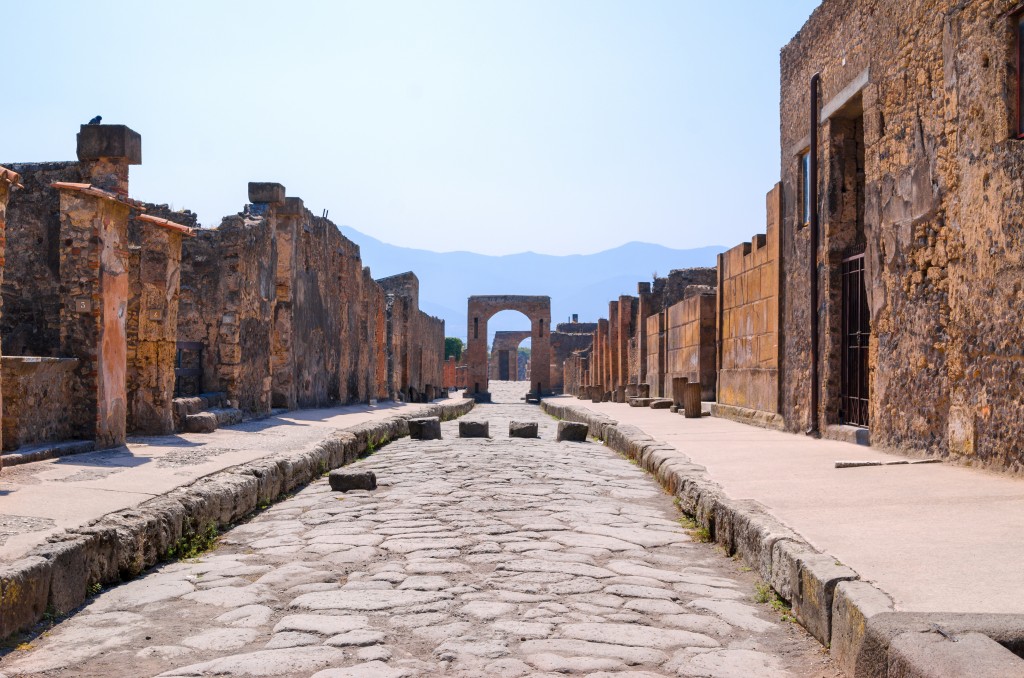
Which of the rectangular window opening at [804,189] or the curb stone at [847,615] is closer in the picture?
the curb stone at [847,615]

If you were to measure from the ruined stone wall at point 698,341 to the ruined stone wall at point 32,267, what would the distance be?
10.3m

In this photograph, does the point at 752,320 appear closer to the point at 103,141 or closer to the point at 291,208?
the point at 291,208

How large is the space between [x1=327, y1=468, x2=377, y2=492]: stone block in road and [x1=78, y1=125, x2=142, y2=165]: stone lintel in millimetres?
5710

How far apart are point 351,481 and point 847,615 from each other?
15.3ft

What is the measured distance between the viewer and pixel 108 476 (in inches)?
218

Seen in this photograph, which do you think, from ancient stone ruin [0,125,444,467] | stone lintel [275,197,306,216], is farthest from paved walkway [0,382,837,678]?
stone lintel [275,197,306,216]

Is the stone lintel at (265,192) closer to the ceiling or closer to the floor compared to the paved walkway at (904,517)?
closer to the ceiling

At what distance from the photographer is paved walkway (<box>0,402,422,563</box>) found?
390cm

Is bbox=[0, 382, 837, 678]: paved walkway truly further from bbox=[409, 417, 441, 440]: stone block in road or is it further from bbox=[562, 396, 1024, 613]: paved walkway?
bbox=[409, 417, 441, 440]: stone block in road

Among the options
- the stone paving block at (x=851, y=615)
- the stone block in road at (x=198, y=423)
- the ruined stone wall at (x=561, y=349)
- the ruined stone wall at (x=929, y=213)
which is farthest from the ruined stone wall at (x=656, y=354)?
the ruined stone wall at (x=561, y=349)

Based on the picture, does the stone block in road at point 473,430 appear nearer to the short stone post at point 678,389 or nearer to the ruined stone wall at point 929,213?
the ruined stone wall at point 929,213

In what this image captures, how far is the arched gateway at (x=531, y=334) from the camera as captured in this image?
4303 centimetres

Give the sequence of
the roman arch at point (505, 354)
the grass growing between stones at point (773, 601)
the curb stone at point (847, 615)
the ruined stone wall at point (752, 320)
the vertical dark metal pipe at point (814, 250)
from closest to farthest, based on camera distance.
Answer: the curb stone at point (847, 615)
the grass growing between stones at point (773, 601)
the vertical dark metal pipe at point (814, 250)
the ruined stone wall at point (752, 320)
the roman arch at point (505, 354)

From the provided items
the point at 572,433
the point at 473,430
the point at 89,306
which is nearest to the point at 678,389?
the point at 572,433
